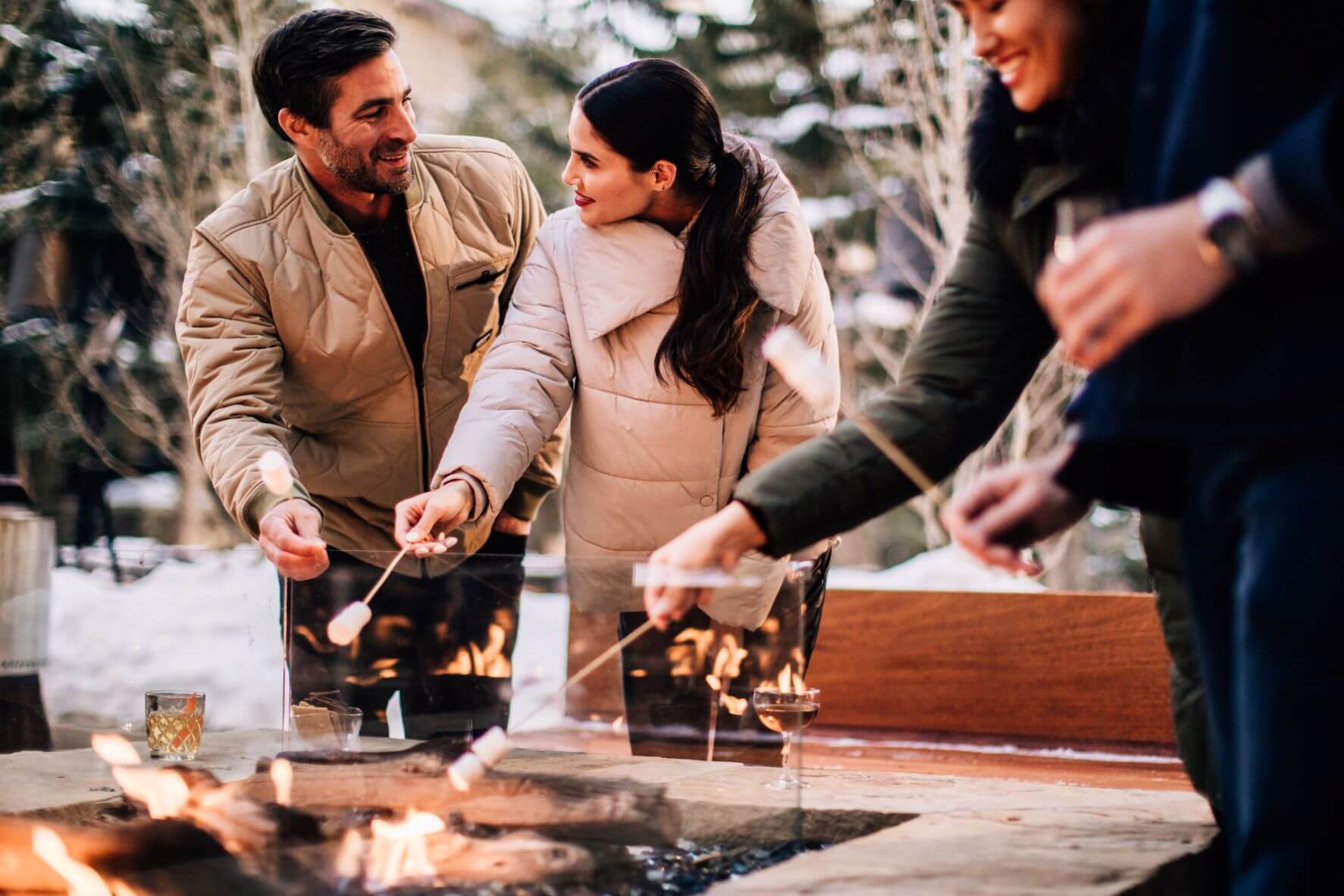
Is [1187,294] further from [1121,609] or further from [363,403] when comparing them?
[1121,609]

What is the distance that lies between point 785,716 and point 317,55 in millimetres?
1872

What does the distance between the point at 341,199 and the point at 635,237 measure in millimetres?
790

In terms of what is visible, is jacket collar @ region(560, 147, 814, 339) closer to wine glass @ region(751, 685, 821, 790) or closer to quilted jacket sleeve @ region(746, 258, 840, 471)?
quilted jacket sleeve @ region(746, 258, 840, 471)

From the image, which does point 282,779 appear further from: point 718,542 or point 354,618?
point 718,542

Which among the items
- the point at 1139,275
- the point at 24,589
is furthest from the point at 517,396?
the point at 1139,275

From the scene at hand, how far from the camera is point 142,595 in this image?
310cm

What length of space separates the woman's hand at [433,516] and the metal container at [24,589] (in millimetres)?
1054

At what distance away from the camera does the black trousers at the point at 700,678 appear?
2291 mm

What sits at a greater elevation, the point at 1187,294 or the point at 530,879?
the point at 1187,294

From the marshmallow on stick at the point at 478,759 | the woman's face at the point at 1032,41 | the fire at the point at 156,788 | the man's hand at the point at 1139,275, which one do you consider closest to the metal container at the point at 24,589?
the fire at the point at 156,788

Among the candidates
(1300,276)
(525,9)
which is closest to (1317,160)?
(1300,276)

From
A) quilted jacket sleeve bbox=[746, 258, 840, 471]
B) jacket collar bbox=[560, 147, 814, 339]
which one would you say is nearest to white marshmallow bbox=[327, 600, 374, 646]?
jacket collar bbox=[560, 147, 814, 339]

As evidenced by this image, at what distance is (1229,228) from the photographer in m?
1.15

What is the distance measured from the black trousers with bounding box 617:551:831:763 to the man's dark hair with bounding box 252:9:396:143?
5.02 ft
